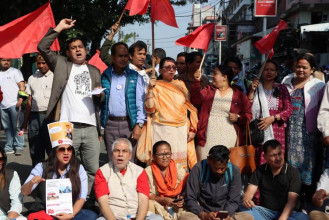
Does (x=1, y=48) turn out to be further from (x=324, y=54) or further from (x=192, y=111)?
(x=324, y=54)

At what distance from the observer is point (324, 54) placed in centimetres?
2020

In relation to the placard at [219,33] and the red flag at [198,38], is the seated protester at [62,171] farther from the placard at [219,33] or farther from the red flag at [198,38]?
the placard at [219,33]

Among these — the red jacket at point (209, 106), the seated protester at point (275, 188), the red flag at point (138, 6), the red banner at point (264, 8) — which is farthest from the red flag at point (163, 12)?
the red banner at point (264, 8)

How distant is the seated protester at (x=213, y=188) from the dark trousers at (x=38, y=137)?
8.12ft

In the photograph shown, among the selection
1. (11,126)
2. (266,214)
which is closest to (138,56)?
(266,214)

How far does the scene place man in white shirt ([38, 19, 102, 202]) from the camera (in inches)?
218

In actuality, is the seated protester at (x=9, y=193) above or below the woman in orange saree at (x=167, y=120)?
below

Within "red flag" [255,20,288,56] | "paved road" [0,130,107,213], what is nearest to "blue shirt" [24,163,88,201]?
"paved road" [0,130,107,213]

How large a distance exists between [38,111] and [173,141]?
2.28 meters

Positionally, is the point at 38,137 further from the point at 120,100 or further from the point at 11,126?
the point at 11,126

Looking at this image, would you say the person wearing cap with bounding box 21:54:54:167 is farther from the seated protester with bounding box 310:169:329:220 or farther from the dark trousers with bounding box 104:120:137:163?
the seated protester with bounding box 310:169:329:220

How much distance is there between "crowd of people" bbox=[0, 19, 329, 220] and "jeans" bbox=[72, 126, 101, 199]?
0.01 metres

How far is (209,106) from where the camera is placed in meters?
5.87

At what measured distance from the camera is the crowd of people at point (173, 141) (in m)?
4.95
